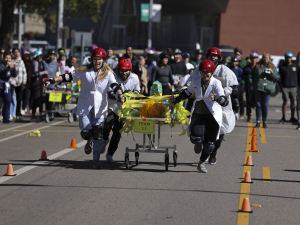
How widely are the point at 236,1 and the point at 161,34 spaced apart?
7381 mm

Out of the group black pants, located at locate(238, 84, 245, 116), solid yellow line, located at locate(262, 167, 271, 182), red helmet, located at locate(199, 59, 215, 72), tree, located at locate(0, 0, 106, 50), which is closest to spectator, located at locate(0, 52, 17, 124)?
black pants, located at locate(238, 84, 245, 116)

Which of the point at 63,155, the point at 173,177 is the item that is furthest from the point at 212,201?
the point at 63,155

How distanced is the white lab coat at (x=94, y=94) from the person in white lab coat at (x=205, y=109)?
1146 millimetres

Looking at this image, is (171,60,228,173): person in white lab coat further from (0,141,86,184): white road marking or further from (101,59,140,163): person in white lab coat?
(0,141,86,184): white road marking

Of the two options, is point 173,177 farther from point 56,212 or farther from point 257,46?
point 257,46

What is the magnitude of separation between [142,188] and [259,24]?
138ft

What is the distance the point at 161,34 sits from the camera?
168ft

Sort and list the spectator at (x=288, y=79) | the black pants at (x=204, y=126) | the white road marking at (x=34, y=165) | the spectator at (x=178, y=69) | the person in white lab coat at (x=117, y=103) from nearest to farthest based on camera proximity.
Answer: the white road marking at (x=34, y=165) < the black pants at (x=204, y=126) < the person in white lab coat at (x=117, y=103) < the spectator at (x=178, y=69) < the spectator at (x=288, y=79)

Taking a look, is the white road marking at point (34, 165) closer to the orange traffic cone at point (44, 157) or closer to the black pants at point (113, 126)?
the orange traffic cone at point (44, 157)

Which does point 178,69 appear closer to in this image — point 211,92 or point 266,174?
point 211,92

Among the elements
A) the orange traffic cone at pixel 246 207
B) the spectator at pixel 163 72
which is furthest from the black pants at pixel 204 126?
the spectator at pixel 163 72

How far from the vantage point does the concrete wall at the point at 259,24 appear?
4775 centimetres

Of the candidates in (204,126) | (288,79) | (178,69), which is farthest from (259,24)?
(204,126)

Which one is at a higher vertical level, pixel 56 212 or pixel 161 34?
pixel 161 34
